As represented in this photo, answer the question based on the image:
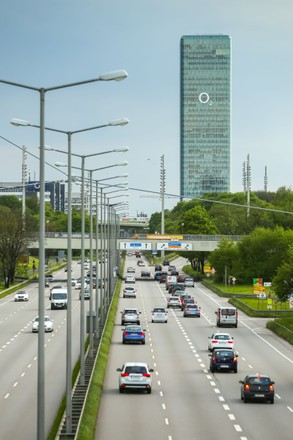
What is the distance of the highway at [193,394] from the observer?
120 ft

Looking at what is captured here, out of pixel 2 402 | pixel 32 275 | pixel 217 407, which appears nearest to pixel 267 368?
pixel 217 407

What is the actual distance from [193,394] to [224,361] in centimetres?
839

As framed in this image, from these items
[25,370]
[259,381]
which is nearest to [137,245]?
[25,370]

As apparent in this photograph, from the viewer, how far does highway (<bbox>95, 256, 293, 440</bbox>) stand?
3650 centimetres

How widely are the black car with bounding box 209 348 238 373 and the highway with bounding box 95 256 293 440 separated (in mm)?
407

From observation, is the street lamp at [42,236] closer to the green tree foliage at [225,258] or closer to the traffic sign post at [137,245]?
the green tree foliage at [225,258]

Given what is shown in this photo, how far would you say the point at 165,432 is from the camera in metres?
36.0

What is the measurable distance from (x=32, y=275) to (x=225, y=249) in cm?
A: 3682

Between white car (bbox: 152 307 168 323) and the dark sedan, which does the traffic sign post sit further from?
white car (bbox: 152 307 168 323)

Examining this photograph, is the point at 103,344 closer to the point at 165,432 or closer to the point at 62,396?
the point at 62,396

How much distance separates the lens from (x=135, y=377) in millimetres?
46438

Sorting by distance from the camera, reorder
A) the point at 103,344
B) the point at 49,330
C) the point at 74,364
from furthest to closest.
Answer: the point at 49,330
the point at 103,344
the point at 74,364

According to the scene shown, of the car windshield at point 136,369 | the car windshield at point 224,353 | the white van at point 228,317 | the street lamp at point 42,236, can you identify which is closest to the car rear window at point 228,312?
the white van at point 228,317

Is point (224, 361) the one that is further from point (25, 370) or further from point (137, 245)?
point (137, 245)
